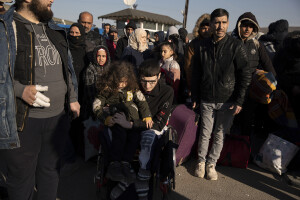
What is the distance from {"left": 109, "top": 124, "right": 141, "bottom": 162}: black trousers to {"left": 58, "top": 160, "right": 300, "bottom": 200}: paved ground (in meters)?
0.73

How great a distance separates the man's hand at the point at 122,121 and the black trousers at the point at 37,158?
0.51 meters

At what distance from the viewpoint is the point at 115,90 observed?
2.65 m

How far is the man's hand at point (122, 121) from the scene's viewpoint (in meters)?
2.40

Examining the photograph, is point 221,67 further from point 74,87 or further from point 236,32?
point 74,87

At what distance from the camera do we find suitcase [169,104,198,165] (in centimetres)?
313

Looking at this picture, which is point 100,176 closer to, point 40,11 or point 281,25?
point 40,11

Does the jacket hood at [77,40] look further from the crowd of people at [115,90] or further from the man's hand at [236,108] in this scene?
the man's hand at [236,108]

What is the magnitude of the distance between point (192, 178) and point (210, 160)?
362mm

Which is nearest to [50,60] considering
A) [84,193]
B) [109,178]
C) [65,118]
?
[65,118]

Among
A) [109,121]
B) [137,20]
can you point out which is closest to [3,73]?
[109,121]

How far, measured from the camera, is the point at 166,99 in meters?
2.76

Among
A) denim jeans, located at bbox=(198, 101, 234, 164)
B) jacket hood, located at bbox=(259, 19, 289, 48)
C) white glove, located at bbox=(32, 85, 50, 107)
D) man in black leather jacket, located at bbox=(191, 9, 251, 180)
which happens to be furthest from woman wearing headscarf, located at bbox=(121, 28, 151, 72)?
white glove, located at bbox=(32, 85, 50, 107)

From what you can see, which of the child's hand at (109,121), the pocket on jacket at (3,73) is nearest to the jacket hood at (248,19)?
the child's hand at (109,121)

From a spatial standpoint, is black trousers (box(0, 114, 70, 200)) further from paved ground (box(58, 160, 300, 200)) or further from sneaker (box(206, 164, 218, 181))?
sneaker (box(206, 164, 218, 181))
